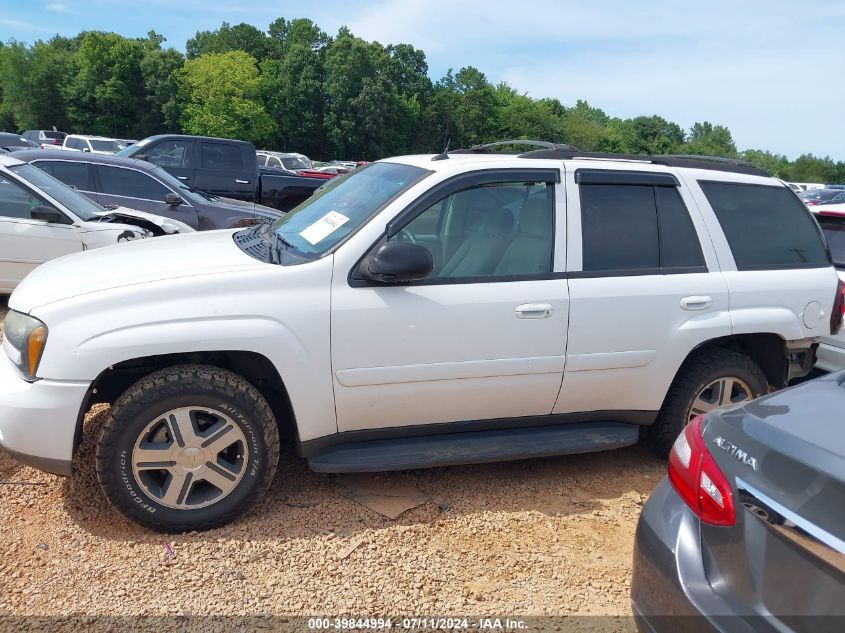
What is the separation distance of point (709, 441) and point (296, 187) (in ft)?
36.8

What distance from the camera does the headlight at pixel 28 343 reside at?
2863 mm

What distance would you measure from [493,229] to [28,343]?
2278 mm

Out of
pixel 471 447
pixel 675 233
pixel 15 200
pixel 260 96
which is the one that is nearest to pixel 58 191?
pixel 15 200

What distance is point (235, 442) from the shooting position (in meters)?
3.13

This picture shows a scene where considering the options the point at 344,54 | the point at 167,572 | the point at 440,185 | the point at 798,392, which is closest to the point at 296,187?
the point at 440,185

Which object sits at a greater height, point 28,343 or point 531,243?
point 531,243

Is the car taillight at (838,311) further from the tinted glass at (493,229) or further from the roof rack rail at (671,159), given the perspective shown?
the tinted glass at (493,229)

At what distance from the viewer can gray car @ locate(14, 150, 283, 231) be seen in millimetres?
8453

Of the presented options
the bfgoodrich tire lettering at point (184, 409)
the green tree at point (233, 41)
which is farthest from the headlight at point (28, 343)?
the green tree at point (233, 41)

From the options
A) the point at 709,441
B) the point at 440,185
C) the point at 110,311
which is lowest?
the point at 709,441

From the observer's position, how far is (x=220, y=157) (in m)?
12.2

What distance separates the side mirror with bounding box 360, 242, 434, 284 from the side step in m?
0.86

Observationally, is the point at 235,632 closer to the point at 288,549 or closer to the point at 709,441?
the point at 288,549

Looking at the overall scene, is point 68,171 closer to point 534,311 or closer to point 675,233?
point 534,311
